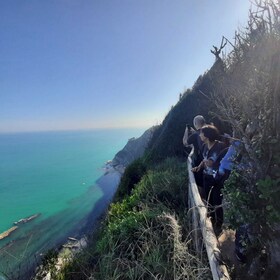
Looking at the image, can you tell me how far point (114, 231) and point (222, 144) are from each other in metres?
3.09

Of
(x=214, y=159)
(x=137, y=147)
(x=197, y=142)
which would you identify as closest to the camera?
(x=214, y=159)

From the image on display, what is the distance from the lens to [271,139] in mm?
2314

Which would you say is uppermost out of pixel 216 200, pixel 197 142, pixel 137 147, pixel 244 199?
pixel 197 142

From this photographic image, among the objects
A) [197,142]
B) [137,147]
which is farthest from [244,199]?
[137,147]

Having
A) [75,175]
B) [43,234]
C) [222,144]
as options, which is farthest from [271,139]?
[75,175]

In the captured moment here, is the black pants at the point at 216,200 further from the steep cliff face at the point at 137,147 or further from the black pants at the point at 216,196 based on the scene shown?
the steep cliff face at the point at 137,147

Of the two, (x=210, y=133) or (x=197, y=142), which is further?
(x=197, y=142)

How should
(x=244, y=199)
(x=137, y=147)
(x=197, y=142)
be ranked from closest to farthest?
(x=244, y=199) < (x=197, y=142) < (x=137, y=147)

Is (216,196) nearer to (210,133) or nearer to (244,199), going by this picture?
(210,133)

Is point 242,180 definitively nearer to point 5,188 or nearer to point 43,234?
point 43,234

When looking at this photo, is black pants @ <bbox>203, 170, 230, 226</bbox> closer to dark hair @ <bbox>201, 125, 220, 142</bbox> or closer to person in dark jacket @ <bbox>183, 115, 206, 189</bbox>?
dark hair @ <bbox>201, 125, 220, 142</bbox>

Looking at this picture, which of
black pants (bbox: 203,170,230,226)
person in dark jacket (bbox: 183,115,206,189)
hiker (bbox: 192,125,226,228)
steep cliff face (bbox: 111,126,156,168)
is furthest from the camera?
steep cliff face (bbox: 111,126,156,168)

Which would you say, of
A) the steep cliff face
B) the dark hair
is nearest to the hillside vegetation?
Result: the dark hair

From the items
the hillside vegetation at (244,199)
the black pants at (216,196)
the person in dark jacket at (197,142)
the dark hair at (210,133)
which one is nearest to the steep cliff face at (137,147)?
the person in dark jacket at (197,142)
